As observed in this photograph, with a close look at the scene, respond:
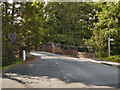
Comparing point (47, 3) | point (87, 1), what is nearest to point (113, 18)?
point (87, 1)

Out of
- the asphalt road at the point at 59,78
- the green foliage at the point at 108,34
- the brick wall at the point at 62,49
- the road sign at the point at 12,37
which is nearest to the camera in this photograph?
the asphalt road at the point at 59,78

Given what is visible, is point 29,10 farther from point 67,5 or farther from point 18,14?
point 67,5

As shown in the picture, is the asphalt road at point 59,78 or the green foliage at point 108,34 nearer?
the asphalt road at point 59,78

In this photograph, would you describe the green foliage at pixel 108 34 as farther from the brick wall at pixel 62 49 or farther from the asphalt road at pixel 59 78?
the asphalt road at pixel 59 78

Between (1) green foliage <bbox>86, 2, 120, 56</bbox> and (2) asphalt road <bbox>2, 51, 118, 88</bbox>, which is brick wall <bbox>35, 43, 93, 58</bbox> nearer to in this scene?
(1) green foliage <bbox>86, 2, 120, 56</bbox>

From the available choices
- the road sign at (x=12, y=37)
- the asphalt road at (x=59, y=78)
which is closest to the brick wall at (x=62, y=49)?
the road sign at (x=12, y=37)

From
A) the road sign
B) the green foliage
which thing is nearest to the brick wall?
the green foliage

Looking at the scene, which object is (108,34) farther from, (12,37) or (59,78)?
(59,78)

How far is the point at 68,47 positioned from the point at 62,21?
7216 millimetres

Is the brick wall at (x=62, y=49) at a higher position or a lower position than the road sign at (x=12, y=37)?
lower

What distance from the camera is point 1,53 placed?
14.7 metres

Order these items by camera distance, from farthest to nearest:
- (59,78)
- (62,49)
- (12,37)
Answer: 1. (62,49)
2. (12,37)
3. (59,78)

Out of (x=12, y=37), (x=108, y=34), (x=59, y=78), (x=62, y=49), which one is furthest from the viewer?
(x=62, y=49)

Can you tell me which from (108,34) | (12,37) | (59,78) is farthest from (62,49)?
(59,78)
